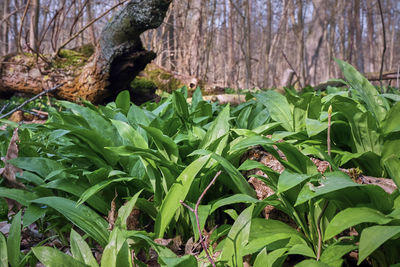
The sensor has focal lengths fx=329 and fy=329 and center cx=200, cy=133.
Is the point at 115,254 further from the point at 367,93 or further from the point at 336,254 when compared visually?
the point at 367,93

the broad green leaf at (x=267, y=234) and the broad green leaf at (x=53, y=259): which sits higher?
the broad green leaf at (x=53, y=259)

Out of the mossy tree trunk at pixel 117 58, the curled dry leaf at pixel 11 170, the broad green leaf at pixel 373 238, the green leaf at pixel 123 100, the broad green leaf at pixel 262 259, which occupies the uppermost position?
the mossy tree trunk at pixel 117 58

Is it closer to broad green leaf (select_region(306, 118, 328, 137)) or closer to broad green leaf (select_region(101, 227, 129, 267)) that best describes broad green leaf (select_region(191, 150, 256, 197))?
broad green leaf (select_region(306, 118, 328, 137))

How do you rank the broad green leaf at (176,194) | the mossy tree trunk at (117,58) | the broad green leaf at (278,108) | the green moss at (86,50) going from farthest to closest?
the green moss at (86,50) < the mossy tree trunk at (117,58) < the broad green leaf at (278,108) < the broad green leaf at (176,194)

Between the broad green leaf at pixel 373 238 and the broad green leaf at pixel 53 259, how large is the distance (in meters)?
0.83

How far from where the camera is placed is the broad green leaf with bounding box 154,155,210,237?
1.30 meters

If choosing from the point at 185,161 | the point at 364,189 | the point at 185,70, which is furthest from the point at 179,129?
the point at 185,70

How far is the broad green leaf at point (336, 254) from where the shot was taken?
1017mm

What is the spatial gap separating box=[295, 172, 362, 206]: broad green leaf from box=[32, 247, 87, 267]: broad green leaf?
73cm

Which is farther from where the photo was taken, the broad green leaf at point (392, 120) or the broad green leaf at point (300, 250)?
the broad green leaf at point (392, 120)

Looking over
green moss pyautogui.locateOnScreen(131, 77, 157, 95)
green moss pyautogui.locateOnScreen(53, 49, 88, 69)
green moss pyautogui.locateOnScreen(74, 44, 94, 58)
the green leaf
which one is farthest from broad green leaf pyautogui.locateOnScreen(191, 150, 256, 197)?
green moss pyautogui.locateOnScreen(74, 44, 94, 58)

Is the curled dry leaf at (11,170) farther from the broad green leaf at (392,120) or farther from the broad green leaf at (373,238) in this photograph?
the broad green leaf at (392,120)

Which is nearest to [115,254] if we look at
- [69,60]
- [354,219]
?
[354,219]

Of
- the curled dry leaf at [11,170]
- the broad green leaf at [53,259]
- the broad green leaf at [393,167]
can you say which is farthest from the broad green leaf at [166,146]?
the broad green leaf at [393,167]
